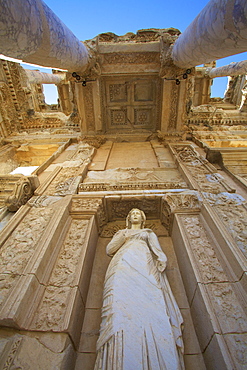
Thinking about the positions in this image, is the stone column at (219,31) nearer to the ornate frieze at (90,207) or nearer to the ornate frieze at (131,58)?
the ornate frieze at (131,58)

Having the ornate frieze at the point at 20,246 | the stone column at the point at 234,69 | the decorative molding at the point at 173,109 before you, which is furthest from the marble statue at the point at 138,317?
the stone column at the point at 234,69

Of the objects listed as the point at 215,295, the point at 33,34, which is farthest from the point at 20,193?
the point at 215,295

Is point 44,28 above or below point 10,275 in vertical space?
above

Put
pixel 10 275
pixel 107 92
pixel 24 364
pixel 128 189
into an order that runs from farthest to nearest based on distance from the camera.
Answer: pixel 107 92
pixel 128 189
pixel 10 275
pixel 24 364

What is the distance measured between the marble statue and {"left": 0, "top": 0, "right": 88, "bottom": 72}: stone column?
10.6 feet

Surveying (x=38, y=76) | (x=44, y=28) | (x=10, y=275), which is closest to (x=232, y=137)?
(x=44, y=28)

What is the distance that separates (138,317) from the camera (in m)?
1.83

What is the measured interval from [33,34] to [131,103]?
16.1ft

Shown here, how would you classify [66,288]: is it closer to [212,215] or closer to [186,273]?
[186,273]

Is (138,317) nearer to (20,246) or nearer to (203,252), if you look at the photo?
(203,252)

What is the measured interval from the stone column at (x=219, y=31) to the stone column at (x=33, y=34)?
2.59 metres

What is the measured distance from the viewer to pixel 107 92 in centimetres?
695

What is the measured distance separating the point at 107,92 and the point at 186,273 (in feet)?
22.2

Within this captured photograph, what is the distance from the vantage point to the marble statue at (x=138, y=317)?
160 centimetres
